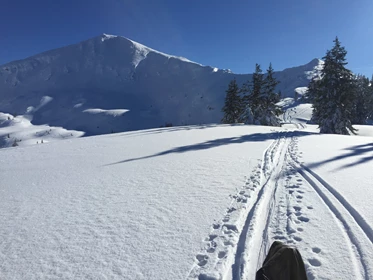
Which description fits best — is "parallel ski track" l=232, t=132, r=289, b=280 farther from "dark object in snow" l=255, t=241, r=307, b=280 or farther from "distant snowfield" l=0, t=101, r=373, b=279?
"dark object in snow" l=255, t=241, r=307, b=280

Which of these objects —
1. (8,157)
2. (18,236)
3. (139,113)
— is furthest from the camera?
(139,113)

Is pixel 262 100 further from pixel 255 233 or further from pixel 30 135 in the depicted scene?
pixel 30 135

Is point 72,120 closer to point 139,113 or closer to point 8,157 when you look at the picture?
point 139,113

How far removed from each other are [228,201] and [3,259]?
4257 mm

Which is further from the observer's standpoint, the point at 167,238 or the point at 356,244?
the point at 167,238

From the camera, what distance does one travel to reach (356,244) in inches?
133

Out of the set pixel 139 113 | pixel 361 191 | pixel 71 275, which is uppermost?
pixel 139 113

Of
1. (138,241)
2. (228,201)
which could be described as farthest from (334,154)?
(138,241)

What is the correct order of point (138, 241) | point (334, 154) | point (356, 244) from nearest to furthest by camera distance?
point (356, 244) < point (138, 241) < point (334, 154)

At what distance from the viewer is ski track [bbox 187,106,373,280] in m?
3.03

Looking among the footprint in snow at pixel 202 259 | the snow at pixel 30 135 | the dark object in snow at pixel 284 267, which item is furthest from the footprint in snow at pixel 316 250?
the snow at pixel 30 135

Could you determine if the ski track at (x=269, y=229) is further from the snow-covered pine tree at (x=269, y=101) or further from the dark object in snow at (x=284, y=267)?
the snow-covered pine tree at (x=269, y=101)

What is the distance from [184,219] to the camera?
14.3 feet

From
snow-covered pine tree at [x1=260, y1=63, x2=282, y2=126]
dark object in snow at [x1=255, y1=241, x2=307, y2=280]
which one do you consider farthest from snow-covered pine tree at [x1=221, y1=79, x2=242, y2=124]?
dark object in snow at [x1=255, y1=241, x2=307, y2=280]
